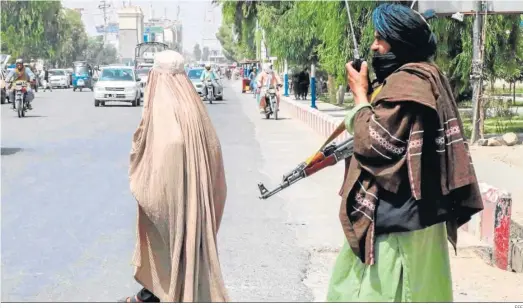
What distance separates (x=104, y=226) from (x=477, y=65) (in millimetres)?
8971

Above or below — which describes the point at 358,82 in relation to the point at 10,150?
above

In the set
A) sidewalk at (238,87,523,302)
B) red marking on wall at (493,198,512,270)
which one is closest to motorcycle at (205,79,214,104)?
sidewalk at (238,87,523,302)

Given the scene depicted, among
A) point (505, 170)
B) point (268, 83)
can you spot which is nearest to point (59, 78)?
point (268, 83)

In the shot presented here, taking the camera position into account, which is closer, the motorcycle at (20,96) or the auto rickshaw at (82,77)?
the motorcycle at (20,96)

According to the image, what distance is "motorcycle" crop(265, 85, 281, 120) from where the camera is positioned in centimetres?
2377

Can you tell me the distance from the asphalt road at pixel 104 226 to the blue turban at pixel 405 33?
278cm

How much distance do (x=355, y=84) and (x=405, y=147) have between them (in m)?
0.38

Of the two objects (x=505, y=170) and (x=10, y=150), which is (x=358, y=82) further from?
(x=10, y=150)

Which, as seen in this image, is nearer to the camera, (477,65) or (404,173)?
(404,173)

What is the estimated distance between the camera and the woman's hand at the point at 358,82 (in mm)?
3504

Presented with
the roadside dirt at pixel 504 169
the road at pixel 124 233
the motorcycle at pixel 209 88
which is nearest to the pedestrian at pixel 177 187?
the road at pixel 124 233

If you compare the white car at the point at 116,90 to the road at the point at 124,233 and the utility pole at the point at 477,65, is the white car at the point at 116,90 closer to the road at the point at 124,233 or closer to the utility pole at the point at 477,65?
the road at the point at 124,233

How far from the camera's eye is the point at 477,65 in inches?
610

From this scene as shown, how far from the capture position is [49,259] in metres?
6.97
